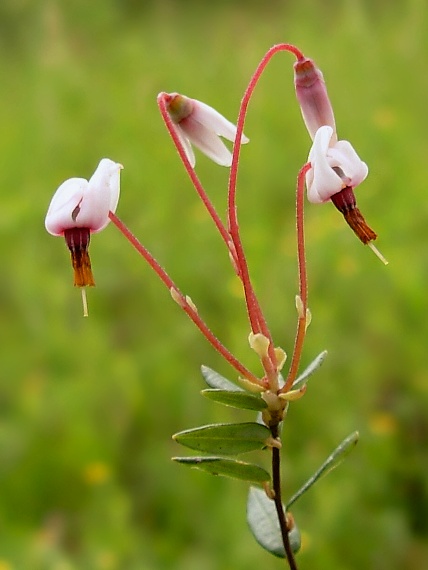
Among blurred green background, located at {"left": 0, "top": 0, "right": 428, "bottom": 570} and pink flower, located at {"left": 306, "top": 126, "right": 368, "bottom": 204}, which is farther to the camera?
blurred green background, located at {"left": 0, "top": 0, "right": 428, "bottom": 570}

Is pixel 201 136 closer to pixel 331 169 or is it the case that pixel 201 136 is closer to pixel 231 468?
pixel 331 169

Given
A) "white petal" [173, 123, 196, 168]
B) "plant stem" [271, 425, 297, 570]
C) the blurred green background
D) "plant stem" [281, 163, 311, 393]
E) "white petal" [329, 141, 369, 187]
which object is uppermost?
"white petal" [173, 123, 196, 168]

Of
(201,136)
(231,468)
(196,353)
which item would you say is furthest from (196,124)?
(196,353)

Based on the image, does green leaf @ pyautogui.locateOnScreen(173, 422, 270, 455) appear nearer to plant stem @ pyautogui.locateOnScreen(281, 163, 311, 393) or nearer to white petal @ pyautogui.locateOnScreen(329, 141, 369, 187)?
plant stem @ pyautogui.locateOnScreen(281, 163, 311, 393)

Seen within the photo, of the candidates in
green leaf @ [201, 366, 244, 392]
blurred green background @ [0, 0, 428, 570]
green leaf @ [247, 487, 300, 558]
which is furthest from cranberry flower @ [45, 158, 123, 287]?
blurred green background @ [0, 0, 428, 570]

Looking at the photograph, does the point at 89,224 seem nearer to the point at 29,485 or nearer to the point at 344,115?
the point at 29,485

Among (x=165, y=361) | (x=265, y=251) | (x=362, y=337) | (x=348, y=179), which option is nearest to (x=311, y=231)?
(x=265, y=251)
